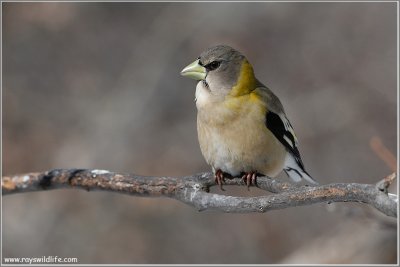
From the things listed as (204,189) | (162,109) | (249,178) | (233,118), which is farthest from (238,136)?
(162,109)

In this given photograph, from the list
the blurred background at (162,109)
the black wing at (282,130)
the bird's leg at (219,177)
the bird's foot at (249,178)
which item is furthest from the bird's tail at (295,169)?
the blurred background at (162,109)

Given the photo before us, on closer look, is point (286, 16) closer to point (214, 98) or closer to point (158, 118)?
point (158, 118)

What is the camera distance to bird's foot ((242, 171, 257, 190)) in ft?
12.8

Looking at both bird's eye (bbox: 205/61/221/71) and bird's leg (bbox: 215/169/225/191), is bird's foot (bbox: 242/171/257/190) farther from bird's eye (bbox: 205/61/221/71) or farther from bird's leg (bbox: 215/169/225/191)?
bird's eye (bbox: 205/61/221/71)

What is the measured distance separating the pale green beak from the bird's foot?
70 cm

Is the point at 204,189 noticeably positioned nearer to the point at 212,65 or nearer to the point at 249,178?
the point at 249,178

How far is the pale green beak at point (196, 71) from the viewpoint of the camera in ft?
12.8

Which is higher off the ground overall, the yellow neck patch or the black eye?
the black eye

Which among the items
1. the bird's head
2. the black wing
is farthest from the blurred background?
the bird's head

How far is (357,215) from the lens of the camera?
121 inches

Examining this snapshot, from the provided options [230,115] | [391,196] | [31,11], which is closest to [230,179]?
[230,115]

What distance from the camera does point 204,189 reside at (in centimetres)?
358

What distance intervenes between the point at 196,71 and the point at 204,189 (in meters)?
0.82

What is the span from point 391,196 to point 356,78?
6.52m
